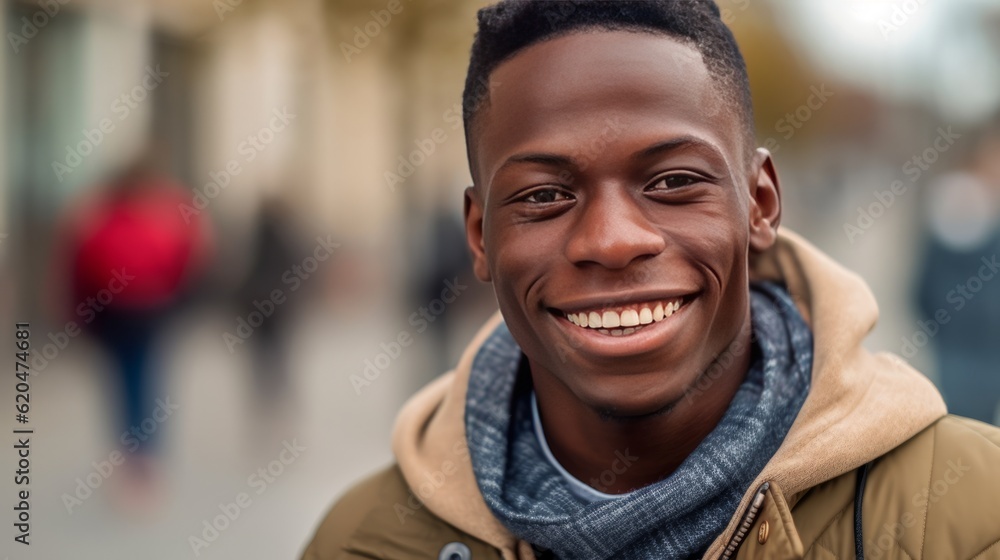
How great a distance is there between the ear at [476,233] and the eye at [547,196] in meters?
0.31

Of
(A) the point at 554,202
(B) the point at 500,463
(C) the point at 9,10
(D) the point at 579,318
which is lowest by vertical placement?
(B) the point at 500,463

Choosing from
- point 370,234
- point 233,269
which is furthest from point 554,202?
point 370,234

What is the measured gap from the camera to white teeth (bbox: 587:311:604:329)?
88.4 inches

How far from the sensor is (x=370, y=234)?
49.0ft

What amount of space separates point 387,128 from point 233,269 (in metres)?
5.04

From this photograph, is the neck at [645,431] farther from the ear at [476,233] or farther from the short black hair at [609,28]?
the short black hair at [609,28]

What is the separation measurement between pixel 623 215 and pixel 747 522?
68 centimetres

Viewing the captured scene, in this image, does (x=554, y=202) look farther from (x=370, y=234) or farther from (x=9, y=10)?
(x=370, y=234)

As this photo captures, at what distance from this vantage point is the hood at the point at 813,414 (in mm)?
2148

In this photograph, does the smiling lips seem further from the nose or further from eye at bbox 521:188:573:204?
eye at bbox 521:188:573:204

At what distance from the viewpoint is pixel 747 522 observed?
84.4 inches

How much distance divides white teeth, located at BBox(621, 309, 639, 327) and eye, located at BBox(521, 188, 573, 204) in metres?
0.28

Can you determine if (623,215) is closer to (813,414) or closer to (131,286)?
(813,414)

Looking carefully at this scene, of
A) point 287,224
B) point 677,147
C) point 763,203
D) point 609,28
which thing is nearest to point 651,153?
point 677,147
